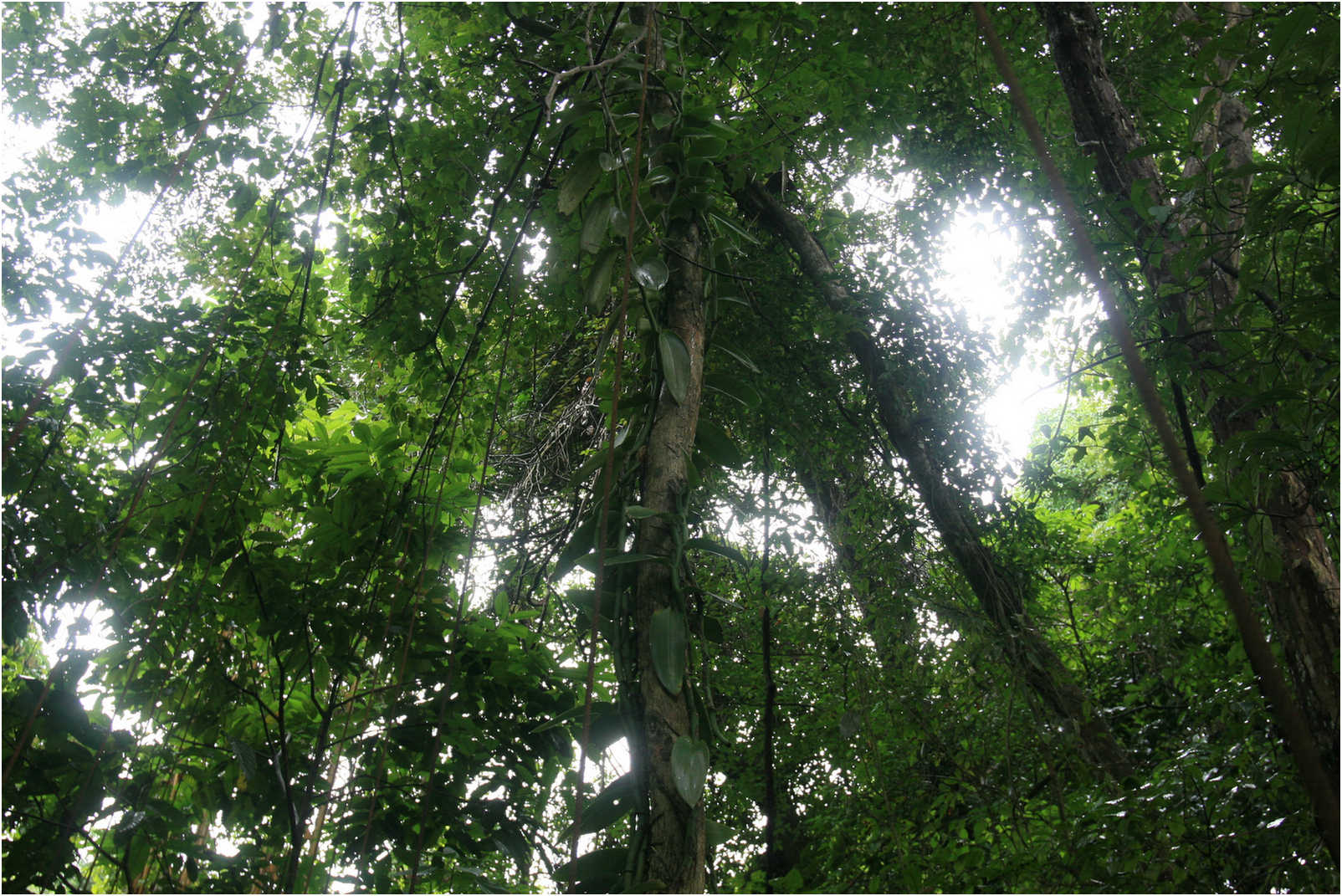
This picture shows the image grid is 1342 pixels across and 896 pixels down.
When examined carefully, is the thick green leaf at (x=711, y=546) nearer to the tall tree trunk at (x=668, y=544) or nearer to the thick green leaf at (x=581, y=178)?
the tall tree trunk at (x=668, y=544)

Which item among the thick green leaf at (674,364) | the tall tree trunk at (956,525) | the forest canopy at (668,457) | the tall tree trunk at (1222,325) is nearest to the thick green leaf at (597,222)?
the forest canopy at (668,457)

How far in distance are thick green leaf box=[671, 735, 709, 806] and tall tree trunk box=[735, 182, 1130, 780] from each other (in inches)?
57.1

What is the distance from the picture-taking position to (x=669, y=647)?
2.98ft

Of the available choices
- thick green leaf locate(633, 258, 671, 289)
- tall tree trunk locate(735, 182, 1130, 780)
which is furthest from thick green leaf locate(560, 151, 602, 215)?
tall tree trunk locate(735, 182, 1130, 780)

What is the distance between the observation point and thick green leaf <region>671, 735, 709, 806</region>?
0.80m

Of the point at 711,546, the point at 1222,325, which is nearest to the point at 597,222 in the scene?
the point at 711,546

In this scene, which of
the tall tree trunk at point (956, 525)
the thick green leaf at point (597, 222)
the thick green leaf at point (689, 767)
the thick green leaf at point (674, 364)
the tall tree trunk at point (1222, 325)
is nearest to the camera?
the thick green leaf at point (689, 767)

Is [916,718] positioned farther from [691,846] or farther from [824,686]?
[691,846]

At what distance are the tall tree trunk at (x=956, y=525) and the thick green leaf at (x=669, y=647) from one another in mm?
1424

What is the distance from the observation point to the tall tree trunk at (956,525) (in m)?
2.10

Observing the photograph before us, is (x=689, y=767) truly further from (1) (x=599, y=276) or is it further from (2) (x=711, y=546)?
(1) (x=599, y=276)

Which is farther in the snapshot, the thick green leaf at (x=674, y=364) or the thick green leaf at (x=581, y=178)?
the thick green leaf at (x=581, y=178)

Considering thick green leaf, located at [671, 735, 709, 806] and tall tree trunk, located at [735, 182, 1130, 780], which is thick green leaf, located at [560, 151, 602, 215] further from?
tall tree trunk, located at [735, 182, 1130, 780]

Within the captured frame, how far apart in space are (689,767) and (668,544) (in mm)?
246
